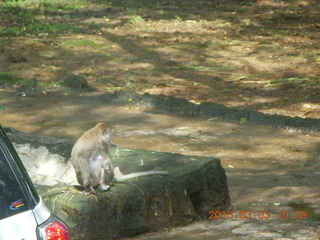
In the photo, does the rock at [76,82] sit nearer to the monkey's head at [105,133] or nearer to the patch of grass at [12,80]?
the patch of grass at [12,80]

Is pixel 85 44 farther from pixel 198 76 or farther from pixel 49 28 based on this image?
pixel 198 76

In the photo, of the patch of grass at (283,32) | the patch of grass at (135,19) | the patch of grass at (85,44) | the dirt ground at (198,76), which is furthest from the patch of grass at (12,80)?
the patch of grass at (283,32)

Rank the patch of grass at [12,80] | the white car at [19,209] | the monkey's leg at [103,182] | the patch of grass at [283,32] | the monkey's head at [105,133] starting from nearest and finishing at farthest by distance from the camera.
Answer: the white car at [19,209] < the monkey's leg at [103,182] < the monkey's head at [105,133] < the patch of grass at [12,80] < the patch of grass at [283,32]

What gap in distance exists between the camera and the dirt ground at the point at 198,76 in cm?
812

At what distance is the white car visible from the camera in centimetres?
267

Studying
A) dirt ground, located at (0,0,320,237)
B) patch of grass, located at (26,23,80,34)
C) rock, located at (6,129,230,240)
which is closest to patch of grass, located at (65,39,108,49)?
dirt ground, located at (0,0,320,237)

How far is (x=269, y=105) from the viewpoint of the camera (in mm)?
11164

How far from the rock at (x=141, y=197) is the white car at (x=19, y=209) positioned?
91.2 inches

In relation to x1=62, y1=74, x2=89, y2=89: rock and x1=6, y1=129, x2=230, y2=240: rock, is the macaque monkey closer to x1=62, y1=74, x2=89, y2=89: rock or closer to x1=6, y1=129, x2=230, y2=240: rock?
x1=6, y1=129, x2=230, y2=240: rock

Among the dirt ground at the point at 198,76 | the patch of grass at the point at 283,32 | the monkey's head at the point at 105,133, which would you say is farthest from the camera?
the patch of grass at the point at 283,32

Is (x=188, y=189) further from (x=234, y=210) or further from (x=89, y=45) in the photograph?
(x=89, y=45)

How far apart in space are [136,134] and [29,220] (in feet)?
21.8

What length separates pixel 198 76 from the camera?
13211mm

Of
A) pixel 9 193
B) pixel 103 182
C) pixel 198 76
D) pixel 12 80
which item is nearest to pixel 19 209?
pixel 9 193
